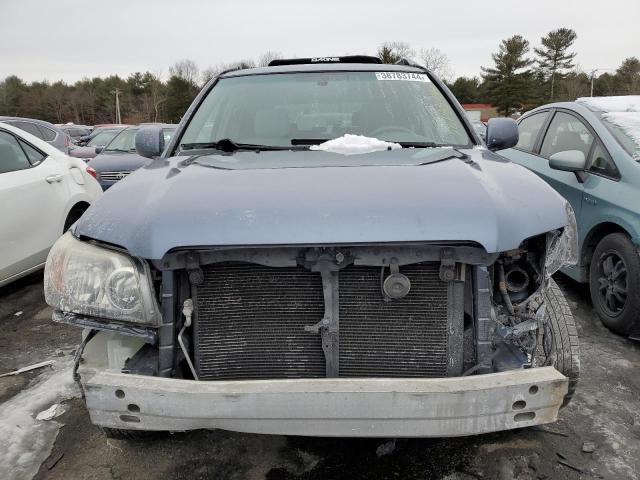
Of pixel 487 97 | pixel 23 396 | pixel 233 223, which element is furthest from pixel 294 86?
pixel 487 97

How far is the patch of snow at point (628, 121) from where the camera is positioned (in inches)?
158

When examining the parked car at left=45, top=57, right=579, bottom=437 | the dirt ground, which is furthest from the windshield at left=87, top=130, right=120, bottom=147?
the parked car at left=45, top=57, right=579, bottom=437

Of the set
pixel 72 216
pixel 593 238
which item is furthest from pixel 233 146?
pixel 72 216

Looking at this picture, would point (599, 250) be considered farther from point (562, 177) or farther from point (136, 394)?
point (136, 394)

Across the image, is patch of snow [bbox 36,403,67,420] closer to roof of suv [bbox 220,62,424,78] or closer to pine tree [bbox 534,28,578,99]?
roof of suv [bbox 220,62,424,78]

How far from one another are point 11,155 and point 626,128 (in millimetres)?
5311

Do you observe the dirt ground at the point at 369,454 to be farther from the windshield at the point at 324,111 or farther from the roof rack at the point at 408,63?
the roof rack at the point at 408,63

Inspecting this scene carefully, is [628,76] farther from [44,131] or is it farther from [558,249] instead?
[558,249]

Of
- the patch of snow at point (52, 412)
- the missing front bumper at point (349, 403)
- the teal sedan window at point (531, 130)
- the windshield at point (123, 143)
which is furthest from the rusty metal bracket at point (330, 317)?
the windshield at point (123, 143)

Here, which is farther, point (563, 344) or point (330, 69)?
point (330, 69)

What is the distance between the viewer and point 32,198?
14.8 ft

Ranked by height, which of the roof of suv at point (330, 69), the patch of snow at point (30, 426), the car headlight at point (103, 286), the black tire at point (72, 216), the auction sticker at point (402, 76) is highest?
the roof of suv at point (330, 69)

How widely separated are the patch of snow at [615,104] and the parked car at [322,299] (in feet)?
9.65

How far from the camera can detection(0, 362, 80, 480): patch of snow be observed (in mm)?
2357
